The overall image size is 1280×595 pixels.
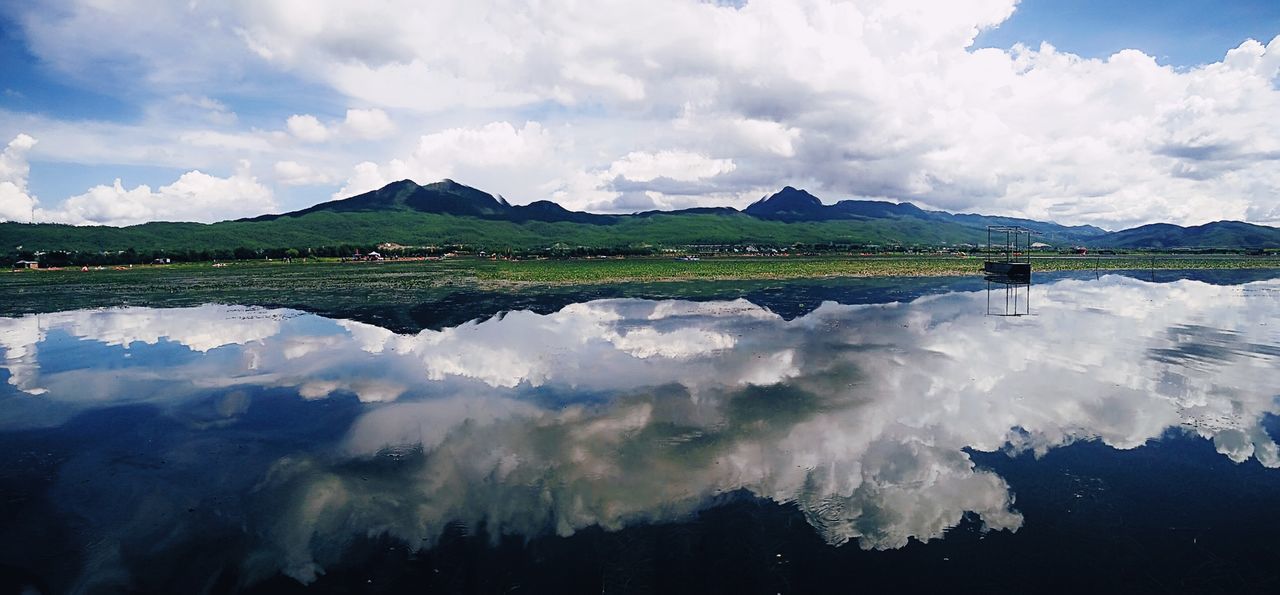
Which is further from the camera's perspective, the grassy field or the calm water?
the grassy field

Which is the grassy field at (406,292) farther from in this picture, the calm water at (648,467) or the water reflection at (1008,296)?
the calm water at (648,467)

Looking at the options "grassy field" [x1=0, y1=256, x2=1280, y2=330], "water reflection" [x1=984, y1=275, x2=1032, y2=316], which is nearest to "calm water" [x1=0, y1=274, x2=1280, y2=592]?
"water reflection" [x1=984, y1=275, x2=1032, y2=316]

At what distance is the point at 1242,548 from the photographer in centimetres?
1102

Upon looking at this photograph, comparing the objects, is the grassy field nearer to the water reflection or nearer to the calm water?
the water reflection

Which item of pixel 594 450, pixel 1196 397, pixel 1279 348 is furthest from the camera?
pixel 1279 348

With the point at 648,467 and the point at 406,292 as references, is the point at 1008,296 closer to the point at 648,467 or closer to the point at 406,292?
the point at 648,467

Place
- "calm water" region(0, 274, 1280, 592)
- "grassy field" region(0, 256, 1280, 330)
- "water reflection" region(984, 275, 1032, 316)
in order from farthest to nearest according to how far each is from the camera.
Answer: "grassy field" region(0, 256, 1280, 330)
"water reflection" region(984, 275, 1032, 316)
"calm water" region(0, 274, 1280, 592)

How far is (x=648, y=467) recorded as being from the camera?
1493cm

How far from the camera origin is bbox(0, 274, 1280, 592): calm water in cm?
1074

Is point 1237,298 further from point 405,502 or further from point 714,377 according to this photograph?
point 405,502

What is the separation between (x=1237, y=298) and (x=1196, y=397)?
44076 mm

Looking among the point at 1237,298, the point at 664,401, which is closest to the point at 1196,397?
the point at 664,401

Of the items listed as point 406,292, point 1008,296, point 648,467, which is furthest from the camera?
point 406,292

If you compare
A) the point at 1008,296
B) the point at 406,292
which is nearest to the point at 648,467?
the point at 1008,296
